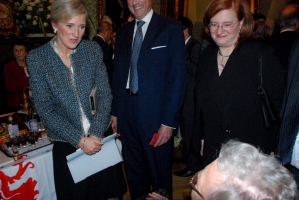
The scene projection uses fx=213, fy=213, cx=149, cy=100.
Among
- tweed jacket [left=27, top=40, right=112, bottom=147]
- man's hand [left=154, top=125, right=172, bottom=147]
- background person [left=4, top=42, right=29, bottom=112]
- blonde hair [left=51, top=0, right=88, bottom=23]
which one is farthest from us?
background person [left=4, top=42, right=29, bottom=112]

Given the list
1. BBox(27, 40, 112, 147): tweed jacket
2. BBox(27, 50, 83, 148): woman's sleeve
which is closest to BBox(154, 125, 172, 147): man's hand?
BBox(27, 40, 112, 147): tweed jacket

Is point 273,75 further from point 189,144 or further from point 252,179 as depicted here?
point 189,144

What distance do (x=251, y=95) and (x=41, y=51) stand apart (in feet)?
4.75

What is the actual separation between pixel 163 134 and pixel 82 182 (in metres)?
0.72

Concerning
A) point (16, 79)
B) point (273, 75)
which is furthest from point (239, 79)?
point (16, 79)

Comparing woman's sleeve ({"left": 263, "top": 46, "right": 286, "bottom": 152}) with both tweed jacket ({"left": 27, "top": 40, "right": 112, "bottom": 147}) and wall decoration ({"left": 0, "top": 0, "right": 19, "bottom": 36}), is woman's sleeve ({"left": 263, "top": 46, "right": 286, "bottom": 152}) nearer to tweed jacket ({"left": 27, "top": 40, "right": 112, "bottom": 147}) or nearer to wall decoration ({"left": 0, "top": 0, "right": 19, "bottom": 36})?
tweed jacket ({"left": 27, "top": 40, "right": 112, "bottom": 147})

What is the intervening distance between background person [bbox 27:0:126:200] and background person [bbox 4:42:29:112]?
1.92 metres

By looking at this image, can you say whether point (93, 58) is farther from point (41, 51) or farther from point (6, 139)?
point (6, 139)

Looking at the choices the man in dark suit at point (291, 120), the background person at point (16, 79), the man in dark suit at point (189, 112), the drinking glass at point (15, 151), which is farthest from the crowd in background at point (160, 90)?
the background person at point (16, 79)

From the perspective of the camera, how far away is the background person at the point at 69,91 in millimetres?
1415

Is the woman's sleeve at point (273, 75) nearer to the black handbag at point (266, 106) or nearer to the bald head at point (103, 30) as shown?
the black handbag at point (266, 106)

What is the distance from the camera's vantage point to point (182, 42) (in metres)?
1.69

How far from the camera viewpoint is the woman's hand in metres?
1.48

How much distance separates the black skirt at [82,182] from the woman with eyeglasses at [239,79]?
34.4 inches
